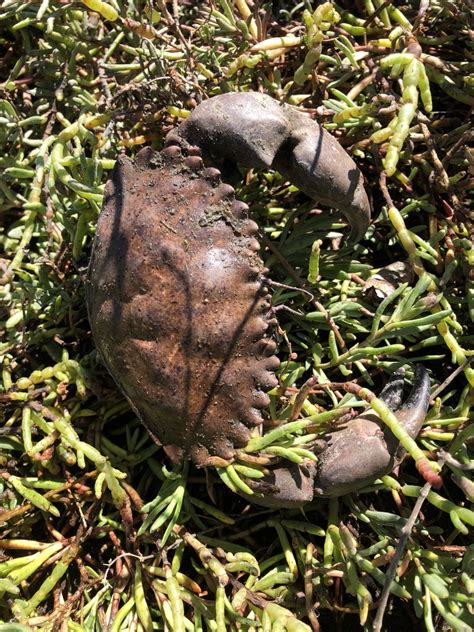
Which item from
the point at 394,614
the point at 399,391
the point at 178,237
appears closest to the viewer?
the point at 178,237

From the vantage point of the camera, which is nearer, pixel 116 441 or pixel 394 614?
pixel 394 614

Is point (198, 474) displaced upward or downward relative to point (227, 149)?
downward

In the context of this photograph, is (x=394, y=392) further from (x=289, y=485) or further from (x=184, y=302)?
(x=184, y=302)

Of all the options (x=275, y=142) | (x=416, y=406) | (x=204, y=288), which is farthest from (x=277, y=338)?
(x=275, y=142)

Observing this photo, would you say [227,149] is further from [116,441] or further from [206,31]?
[116,441]

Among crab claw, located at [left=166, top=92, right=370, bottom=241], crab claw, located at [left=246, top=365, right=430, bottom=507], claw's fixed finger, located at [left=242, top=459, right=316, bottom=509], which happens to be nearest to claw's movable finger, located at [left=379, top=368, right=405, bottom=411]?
crab claw, located at [left=246, top=365, right=430, bottom=507]

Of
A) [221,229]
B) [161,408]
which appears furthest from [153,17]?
[161,408]

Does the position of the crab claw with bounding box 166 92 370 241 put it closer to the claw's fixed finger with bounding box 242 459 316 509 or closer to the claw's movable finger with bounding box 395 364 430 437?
the claw's movable finger with bounding box 395 364 430 437
